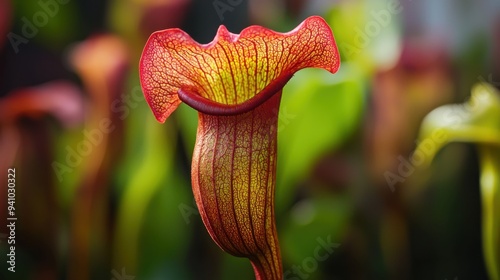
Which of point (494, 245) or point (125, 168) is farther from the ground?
point (125, 168)

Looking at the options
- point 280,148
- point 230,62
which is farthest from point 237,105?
point 280,148

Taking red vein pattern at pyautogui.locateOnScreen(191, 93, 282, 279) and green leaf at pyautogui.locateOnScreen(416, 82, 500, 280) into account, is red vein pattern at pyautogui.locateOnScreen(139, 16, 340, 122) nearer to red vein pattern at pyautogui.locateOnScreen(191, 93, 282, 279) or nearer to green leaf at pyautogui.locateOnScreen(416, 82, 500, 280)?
red vein pattern at pyautogui.locateOnScreen(191, 93, 282, 279)

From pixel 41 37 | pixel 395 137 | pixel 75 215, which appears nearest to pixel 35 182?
pixel 75 215

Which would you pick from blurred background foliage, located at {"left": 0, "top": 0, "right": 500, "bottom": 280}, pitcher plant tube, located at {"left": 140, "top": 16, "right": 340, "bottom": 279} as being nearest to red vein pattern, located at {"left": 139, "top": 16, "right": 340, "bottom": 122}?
pitcher plant tube, located at {"left": 140, "top": 16, "right": 340, "bottom": 279}

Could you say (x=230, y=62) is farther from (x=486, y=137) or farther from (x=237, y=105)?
(x=486, y=137)

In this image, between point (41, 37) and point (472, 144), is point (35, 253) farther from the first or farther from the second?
point (472, 144)

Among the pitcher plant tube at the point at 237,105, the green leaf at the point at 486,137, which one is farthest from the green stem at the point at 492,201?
the pitcher plant tube at the point at 237,105

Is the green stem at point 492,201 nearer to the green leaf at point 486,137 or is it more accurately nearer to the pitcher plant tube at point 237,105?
the green leaf at point 486,137
